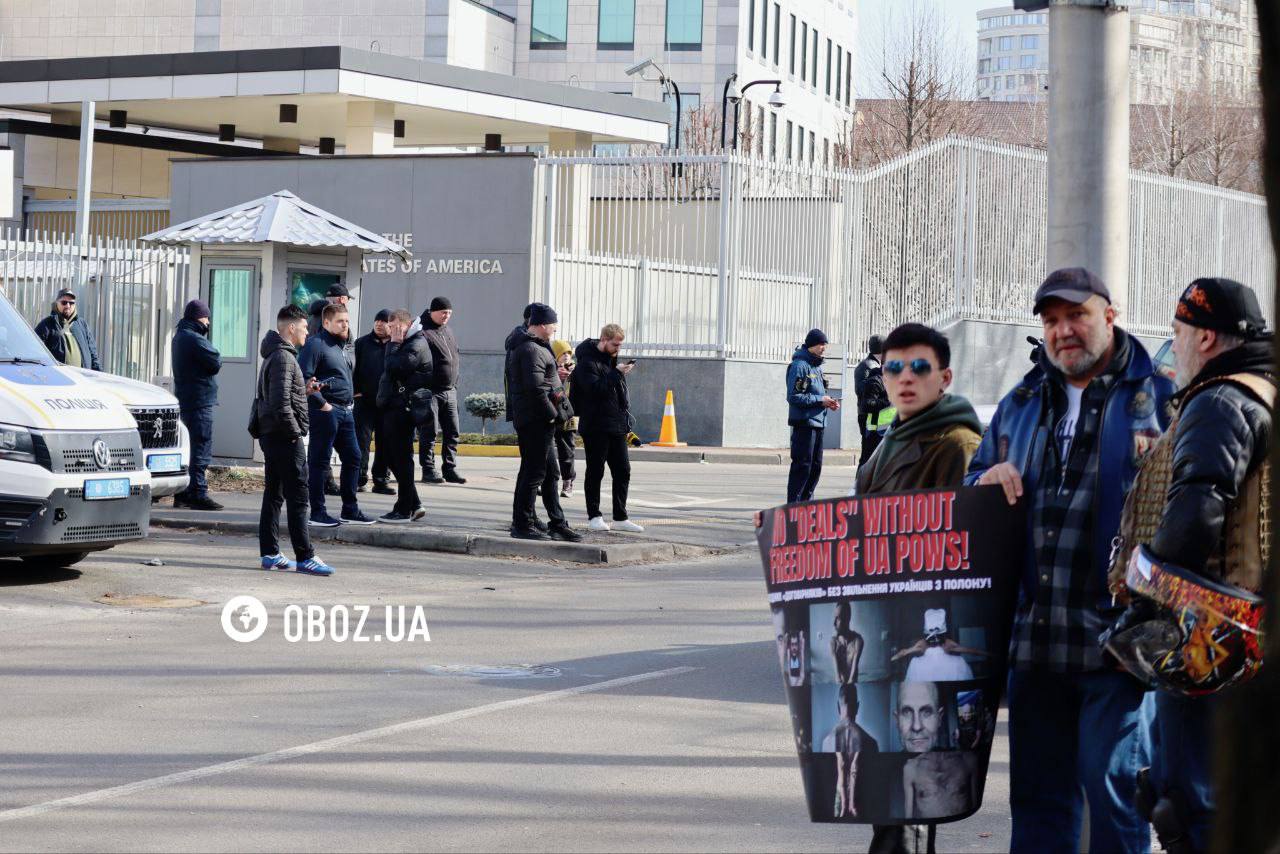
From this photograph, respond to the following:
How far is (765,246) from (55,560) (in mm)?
16983

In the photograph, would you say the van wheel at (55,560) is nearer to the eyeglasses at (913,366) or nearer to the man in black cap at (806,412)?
the man in black cap at (806,412)

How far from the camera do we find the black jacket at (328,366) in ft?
47.8

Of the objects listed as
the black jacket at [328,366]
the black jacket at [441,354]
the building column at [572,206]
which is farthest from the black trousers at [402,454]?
the building column at [572,206]

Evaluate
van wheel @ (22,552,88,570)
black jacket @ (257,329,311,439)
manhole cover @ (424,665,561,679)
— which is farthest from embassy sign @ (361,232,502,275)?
manhole cover @ (424,665,561,679)

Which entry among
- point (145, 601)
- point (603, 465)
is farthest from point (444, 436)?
point (145, 601)

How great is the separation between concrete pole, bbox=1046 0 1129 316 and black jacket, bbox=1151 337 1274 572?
9.26 feet

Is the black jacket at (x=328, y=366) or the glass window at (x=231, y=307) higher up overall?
the glass window at (x=231, y=307)

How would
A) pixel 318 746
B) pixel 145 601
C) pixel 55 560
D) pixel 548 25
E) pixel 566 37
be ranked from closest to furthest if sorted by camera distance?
pixel 318 746 < pixel 145 601 < pixel 55 560 < pixel 548 25 < pixel 566 37

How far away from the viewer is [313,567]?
1264 centimetres

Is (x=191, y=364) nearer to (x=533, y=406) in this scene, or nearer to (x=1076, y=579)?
(x=533, y=406)

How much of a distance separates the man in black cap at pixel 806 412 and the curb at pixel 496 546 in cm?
256

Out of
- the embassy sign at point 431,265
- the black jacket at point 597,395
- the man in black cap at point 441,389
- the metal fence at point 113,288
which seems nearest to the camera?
the black jacket at point 597,395

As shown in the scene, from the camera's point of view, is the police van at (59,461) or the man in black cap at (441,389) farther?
the man in black cap at (441,389)

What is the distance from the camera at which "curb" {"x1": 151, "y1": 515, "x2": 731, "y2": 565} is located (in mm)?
14312
